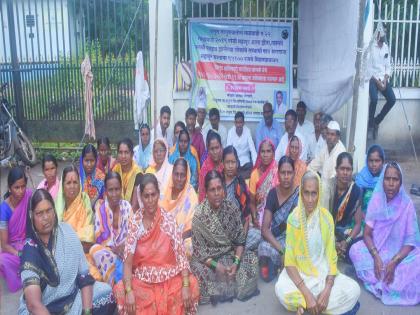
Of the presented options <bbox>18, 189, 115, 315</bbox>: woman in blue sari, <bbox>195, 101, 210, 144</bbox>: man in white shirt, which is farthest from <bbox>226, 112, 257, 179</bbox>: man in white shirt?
<bbox>18, 189, 115, 315</bbox>: woman in blue sari

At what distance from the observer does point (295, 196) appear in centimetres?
448

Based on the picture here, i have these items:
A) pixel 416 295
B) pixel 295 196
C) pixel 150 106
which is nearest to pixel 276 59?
pixel 150 106

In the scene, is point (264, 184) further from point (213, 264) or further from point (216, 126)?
point (216, 126)

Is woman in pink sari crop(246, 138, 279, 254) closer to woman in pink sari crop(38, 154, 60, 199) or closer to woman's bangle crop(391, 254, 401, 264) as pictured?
woman's bangle crop(391, 254, 401, 264)

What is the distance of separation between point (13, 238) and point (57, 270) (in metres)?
1.38

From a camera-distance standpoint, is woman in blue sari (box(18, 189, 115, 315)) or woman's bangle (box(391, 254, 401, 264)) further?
woman's bangle (box(391, 254, 401, 264))

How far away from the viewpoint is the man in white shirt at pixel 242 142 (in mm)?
6926

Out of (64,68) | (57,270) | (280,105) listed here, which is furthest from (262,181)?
(64,68)

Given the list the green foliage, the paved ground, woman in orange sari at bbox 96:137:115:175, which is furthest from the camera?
the green foliage

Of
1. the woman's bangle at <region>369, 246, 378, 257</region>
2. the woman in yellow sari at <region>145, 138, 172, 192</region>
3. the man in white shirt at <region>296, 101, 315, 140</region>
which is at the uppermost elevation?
the man in white shirt at <region>296, 101, 315, 140</region>

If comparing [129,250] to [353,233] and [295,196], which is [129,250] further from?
[353,233]

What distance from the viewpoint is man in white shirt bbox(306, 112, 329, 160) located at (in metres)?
6.53

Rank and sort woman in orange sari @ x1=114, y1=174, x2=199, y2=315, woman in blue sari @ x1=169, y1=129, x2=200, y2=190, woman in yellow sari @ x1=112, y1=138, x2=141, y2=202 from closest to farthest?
woman in orange sari @ x1=114, y1=174, x2=199, y2=315 → woman in yellow sari @ x1=112, y1=138, x2=141, y2=202 → woman in blue sari @ x1=169, y1=129, x2=200, y2=190

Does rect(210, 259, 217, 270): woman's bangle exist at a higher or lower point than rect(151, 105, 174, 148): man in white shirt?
lower
